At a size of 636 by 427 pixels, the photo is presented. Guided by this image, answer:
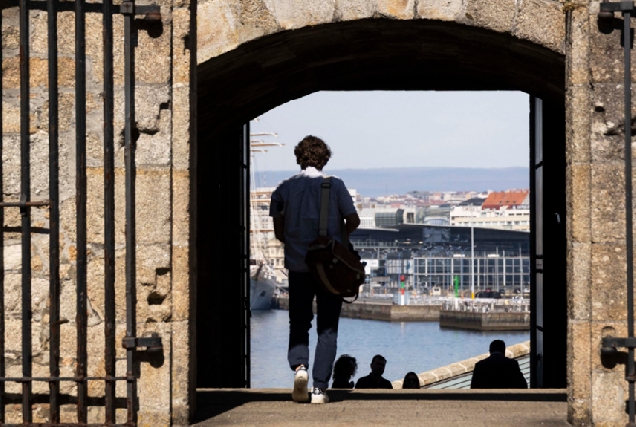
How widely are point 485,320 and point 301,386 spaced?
2808 inches

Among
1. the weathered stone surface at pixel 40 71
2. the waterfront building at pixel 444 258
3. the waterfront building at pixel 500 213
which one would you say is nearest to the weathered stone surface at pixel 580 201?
the weathered stone surface at pixel 40 71

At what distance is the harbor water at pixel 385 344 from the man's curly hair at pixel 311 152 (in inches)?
1566

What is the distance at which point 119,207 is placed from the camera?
4.78m

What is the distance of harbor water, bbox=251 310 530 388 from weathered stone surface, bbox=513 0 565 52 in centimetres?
4046

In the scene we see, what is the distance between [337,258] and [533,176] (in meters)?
4.88

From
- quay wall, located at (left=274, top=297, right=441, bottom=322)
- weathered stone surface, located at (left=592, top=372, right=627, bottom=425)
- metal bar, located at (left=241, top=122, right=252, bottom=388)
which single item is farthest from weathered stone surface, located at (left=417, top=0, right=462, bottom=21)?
quay wall, located at (left=274, top=297, right=441, bottom=322)

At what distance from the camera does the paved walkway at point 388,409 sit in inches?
195

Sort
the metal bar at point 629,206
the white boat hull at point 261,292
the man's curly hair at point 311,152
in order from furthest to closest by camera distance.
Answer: the white boat hull at point 261,292
the man's curly hair at point 311,152
the metal bar at point 629,206

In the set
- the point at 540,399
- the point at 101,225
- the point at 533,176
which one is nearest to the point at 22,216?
the point at 101,225

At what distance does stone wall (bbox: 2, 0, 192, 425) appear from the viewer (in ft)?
15.7

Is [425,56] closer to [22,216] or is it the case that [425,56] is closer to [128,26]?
[128,26]

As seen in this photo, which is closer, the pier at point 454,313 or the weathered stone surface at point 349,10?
the weathered stone surface at point 349,10

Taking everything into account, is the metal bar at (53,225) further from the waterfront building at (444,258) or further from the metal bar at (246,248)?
the waterfront building at (444,258)

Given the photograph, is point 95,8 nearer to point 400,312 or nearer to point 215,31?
point 215,31
